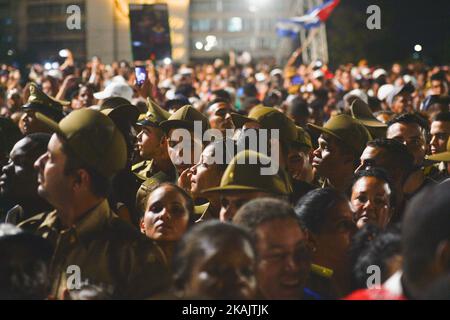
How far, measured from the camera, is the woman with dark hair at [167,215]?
4.62 m

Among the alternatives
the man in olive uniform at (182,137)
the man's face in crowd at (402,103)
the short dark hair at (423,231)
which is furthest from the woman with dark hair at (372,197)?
the man's face in crowd at (402,103)

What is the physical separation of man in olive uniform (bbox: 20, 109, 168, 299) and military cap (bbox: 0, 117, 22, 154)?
9.01ft

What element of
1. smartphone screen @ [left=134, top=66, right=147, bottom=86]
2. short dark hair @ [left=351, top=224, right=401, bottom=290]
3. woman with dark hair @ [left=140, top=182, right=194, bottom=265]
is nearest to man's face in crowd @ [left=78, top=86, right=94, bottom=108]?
smartphone screen @ [left=134, top=66, right=147, bottom=86]

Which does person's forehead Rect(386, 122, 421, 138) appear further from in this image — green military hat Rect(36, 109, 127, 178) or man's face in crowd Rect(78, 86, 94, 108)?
man's face in crowd Rect(78, 86, 94, 108)

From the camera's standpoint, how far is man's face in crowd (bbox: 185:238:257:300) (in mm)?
3168

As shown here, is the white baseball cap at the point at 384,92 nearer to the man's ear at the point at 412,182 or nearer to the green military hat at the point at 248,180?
the man's ear at the point at 412,182

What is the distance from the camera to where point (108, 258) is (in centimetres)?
397

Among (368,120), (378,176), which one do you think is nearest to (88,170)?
(378,176)

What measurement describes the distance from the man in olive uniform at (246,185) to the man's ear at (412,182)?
1.66 metres

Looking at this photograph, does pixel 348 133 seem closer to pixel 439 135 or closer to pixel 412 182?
pixel 412 182

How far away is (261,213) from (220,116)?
556 centimetres
